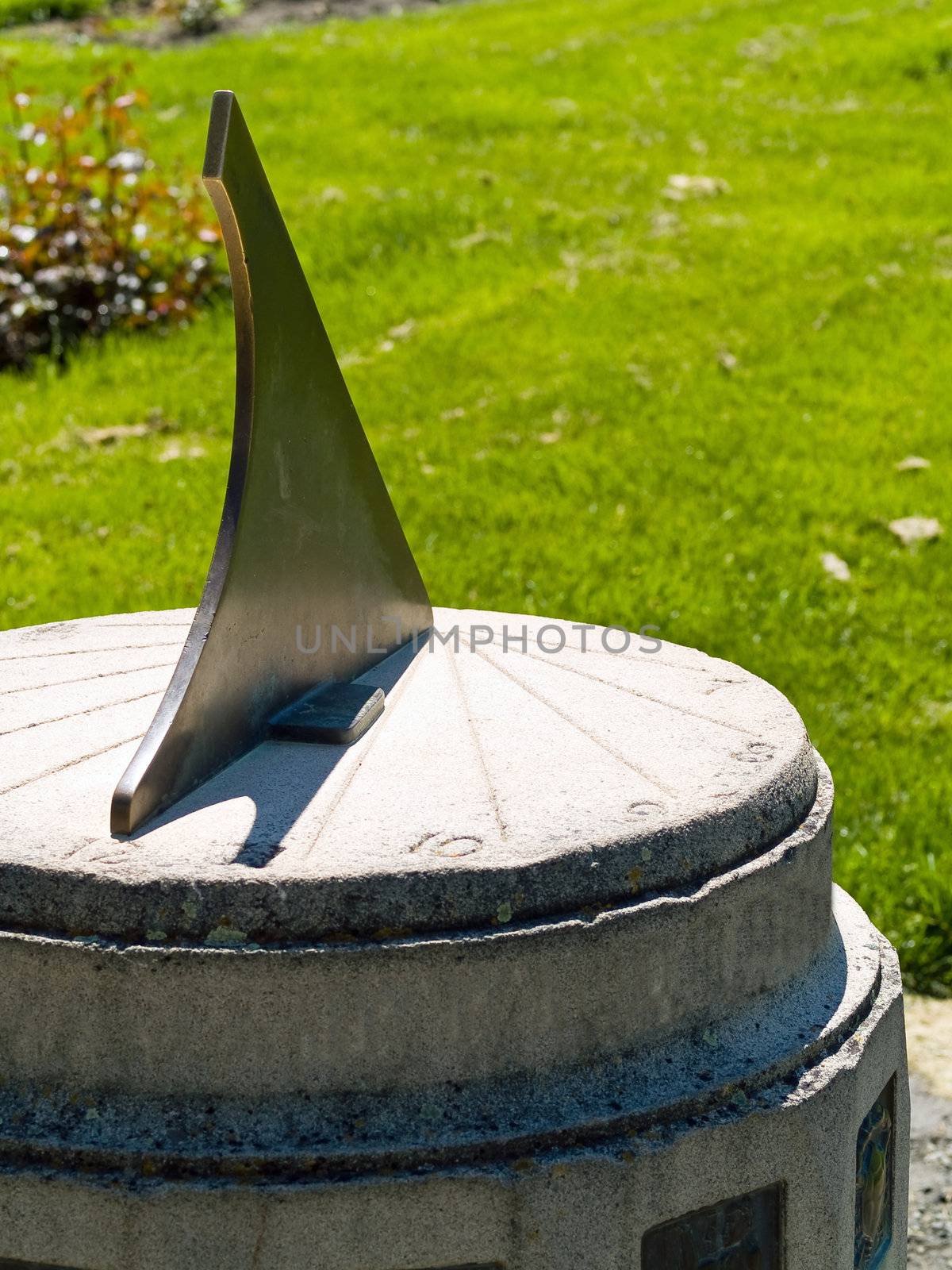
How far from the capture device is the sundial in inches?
79.4

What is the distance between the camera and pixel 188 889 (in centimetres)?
203

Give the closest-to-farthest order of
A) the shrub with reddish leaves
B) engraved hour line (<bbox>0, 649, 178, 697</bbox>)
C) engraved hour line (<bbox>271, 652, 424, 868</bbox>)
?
engraved hour line (<bbox>271, 652, 424, 868</bbox>), engraved hour line (<bbox>0, 649, 178, 697</bbox>), the shrub with reddish leaves

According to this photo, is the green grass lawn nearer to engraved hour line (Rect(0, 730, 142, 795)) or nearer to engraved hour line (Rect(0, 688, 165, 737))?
engraved hour line (Rect(0, 688, 165, 737))

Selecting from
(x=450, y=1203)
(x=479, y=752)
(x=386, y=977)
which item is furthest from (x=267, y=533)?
(x=450, y=1203)

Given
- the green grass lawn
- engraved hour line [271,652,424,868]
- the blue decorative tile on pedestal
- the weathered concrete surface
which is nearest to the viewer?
the weathered concrete surface

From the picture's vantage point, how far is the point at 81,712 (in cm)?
275

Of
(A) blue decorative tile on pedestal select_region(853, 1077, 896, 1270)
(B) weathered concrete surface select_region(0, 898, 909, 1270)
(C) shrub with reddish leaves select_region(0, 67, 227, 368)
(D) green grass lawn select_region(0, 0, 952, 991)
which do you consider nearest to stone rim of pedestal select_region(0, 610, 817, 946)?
(B) weathered concrete surface select_region(0, 898, 909, 1270)

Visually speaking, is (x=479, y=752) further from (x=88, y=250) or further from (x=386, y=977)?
(x=88, y=250)

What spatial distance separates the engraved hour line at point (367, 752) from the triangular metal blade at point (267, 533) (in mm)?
113

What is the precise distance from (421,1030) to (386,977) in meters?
0.10

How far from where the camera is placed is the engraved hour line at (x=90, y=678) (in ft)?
9.57

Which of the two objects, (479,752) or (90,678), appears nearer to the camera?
(479,752)

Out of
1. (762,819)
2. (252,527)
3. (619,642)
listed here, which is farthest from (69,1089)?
(619,642)

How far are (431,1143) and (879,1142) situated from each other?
3.15ft
